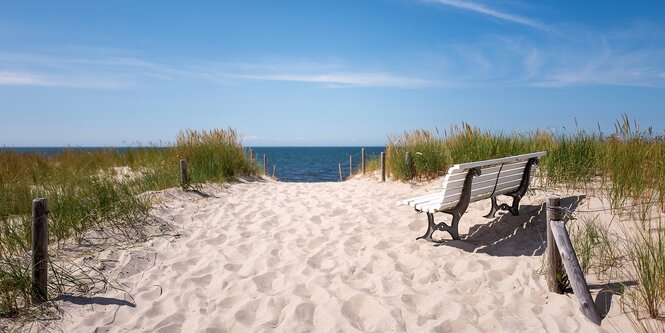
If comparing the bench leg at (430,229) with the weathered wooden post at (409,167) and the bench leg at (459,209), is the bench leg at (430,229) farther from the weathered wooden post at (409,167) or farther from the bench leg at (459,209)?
the weathered wooden post at (409,167)

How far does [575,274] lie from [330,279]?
2.05 metres

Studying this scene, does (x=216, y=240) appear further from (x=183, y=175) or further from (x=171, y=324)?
(x=183, y=175)

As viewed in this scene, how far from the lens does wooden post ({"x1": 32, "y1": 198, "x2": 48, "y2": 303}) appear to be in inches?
140

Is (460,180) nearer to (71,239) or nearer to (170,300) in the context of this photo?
(170,300)

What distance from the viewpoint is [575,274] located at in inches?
134

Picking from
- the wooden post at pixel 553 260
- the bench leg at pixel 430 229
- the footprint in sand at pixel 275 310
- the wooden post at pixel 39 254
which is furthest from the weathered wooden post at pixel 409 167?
the wooden post at pixel 39 254

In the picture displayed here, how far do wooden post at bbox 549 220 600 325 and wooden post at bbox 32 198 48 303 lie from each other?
4130 millimetres

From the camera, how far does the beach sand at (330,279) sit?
3.37 meters

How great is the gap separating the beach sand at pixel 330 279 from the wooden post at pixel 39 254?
0.17m

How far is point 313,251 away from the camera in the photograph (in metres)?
5.07

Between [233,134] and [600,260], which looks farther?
[233,134]

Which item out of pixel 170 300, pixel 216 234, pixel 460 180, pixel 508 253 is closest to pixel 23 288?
pixel 170 300

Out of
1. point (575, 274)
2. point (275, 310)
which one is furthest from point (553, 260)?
point (275, 310)

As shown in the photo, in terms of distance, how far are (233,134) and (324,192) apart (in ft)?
13.6
